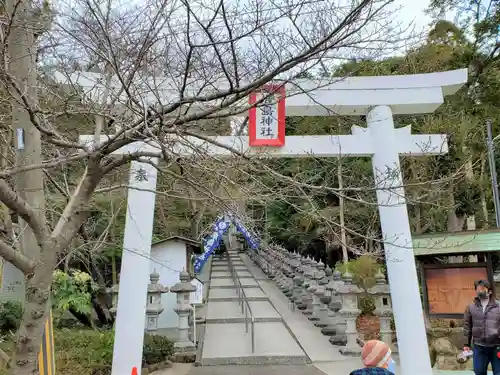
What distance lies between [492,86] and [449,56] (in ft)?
5.65

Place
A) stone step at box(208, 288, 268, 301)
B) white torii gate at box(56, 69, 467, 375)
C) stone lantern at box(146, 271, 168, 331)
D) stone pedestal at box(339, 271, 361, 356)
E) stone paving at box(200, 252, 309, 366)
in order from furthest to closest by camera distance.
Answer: stone step at box(208, 288, 268, 301)
stone lantern at box(146, 271, 168, 331)
stone pedestal at box(339, 271, 361, 356)
stone paving at box(200, 252, 309, 366)
white torii gate at box(56, 69, 467, 375)

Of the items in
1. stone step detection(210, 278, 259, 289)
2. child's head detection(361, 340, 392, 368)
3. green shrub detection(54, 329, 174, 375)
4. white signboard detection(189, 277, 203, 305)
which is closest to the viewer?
child's head detection(361, 340, 392, 368)

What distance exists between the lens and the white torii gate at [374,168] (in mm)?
7117

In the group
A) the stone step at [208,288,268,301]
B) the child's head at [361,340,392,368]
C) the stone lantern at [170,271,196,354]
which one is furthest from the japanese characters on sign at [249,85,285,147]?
the stone step at [208,288,268,301]

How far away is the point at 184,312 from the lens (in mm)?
9062

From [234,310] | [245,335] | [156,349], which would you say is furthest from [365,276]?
[156,349]

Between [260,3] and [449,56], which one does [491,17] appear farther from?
[260,3]

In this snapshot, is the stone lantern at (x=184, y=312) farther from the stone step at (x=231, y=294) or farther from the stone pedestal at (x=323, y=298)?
the stone step at (x=231, y=294)

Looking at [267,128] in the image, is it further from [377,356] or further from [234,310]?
[234,310]

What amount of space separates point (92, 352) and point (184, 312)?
6.15 ft

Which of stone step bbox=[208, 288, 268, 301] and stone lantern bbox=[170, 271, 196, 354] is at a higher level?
stone step bbox=[208, 288, 268, 301]

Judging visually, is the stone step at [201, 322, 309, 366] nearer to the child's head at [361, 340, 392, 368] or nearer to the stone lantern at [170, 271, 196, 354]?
the stone lantern at [170, 271, 196, 354]

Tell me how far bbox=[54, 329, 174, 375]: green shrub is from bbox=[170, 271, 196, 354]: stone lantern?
344 millimetres

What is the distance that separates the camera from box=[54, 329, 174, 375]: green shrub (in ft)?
24.1
